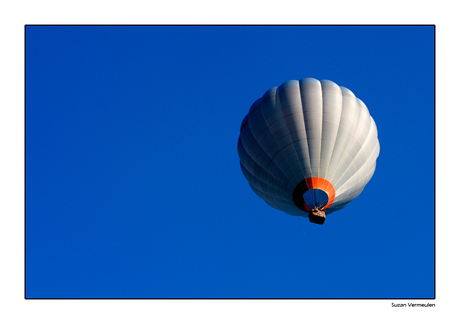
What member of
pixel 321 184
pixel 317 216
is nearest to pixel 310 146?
pixel 321 184

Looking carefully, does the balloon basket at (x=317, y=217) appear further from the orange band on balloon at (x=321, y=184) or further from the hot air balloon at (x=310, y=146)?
the orange band on balloon at (x=321, y=184)

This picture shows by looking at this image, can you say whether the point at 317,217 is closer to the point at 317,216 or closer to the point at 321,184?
the point at 317,216

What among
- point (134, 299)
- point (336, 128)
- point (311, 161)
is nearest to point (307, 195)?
point (311, 161)

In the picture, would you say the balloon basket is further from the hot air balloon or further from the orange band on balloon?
the orange band on balloon

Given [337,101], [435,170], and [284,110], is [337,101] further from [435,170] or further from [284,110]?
[435,170]

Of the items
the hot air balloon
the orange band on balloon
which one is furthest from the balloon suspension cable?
the orange band on balloon

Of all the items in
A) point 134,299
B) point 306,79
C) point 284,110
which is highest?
point 306,79

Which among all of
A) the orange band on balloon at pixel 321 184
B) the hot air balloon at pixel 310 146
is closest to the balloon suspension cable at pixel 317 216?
the hot air balloon at pixel 310 146
